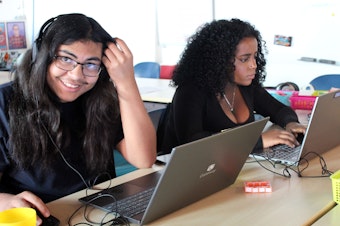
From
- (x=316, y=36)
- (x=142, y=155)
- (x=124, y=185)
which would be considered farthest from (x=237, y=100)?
(x=316, y=36)

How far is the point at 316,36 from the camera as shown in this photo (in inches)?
163

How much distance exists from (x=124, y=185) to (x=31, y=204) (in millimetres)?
331

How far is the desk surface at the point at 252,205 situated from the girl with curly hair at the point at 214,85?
510 mm

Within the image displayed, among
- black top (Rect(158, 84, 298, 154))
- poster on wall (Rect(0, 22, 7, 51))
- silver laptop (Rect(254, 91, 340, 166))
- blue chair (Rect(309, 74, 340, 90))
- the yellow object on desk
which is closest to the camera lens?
the yellow object on desk

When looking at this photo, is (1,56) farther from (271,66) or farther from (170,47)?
(271,66)

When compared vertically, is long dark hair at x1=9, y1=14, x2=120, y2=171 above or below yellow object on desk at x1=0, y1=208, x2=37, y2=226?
above

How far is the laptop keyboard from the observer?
1.12 m

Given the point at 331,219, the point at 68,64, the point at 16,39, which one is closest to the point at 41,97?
the point at 68,64

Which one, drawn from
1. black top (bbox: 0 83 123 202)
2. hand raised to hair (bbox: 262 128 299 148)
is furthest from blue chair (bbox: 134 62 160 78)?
black top (bbox: 0 83 123 202)

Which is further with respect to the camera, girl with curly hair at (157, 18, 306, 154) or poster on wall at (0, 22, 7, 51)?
poster on wall at (0, 22, 7, 51)

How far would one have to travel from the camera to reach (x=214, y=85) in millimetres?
2016

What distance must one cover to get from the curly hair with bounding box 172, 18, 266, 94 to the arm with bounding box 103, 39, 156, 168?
2.03 feet

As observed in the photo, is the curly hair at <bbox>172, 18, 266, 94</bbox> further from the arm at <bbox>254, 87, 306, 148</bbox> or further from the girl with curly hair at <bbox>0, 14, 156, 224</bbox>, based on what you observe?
the girl with curly hair at <bbox>0, 14, 156, 224</bbox>

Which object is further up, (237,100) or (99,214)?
(237,100)
